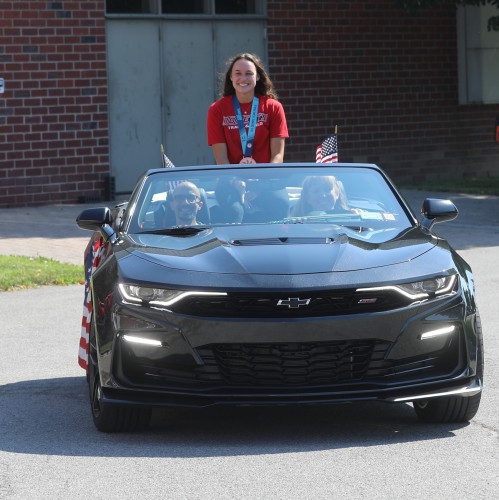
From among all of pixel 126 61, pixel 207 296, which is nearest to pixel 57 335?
pixel 207 296

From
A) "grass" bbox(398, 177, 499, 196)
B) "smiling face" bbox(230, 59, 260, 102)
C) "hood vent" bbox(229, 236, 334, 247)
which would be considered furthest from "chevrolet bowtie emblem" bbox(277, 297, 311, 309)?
"grass" bbox(398, 177, 499, 196)

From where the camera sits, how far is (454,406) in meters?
6.83

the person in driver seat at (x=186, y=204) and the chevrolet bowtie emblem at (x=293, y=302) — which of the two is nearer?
the chevrolet bowtie emblem at (x=293, y=302)

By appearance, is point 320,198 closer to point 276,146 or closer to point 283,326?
point 283,326

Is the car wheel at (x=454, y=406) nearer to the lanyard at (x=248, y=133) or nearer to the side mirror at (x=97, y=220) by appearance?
the side mirror at (x=97, y=220)

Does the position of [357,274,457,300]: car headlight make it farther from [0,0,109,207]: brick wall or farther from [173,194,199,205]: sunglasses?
[0,0,109,207]: brick wall

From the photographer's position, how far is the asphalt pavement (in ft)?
51.3

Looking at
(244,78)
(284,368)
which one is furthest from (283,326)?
(244,78)

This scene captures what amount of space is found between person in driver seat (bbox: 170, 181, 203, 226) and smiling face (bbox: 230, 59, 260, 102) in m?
2.62

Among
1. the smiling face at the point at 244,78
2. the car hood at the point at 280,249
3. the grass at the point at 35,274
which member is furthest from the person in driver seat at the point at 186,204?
the grass at the point at 35,274

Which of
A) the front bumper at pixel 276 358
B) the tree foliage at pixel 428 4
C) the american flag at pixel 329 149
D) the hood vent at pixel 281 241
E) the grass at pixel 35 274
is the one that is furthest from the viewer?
the tree foliage at pixel 428 4

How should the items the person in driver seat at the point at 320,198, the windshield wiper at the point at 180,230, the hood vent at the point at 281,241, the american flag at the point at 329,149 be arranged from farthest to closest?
the american flag at the point at 329,149 → the person in driver seat at the point at 320,198 → the windshield wiper at the point at 180,230 → the hood vent at the point at 281,241

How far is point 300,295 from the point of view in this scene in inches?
251

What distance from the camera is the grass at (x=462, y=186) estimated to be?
22.8m
